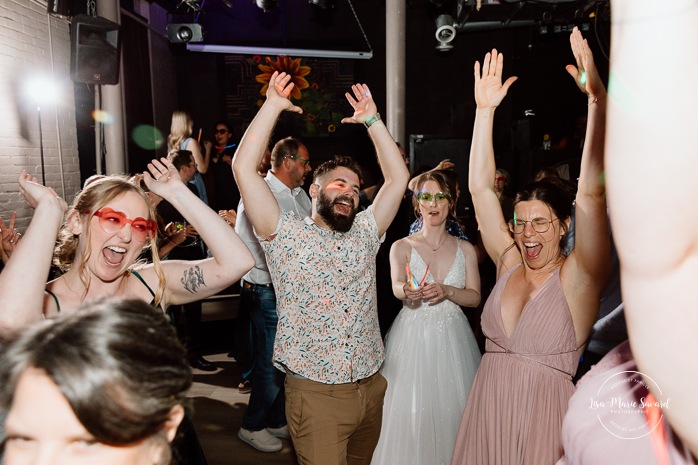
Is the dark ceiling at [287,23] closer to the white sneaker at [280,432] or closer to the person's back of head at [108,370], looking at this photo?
the white sneaker at [280,432]

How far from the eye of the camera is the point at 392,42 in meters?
6.34

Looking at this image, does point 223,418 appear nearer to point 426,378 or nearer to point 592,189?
point 426,378

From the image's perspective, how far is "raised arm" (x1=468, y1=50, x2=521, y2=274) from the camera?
6.89 ft

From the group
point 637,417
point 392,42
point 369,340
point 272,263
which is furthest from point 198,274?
point 392,42

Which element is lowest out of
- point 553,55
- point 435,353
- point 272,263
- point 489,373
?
point 435,353

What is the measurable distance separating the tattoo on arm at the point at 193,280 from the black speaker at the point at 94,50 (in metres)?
3.66

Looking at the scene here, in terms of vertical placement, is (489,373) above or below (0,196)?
below

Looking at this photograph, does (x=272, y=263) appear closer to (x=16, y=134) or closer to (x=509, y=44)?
(x=16, y=134)

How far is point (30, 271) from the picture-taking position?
4.24ft

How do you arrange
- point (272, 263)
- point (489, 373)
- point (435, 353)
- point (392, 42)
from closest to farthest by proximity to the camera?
point (489, 373) < point (272, 263) < point (435, 353) < point (392, 42)

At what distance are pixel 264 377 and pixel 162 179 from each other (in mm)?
1720

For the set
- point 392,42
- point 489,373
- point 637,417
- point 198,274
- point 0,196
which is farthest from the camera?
point 392,42

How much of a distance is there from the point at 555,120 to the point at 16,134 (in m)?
6.08

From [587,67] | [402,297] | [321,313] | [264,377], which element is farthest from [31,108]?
[587,67]
